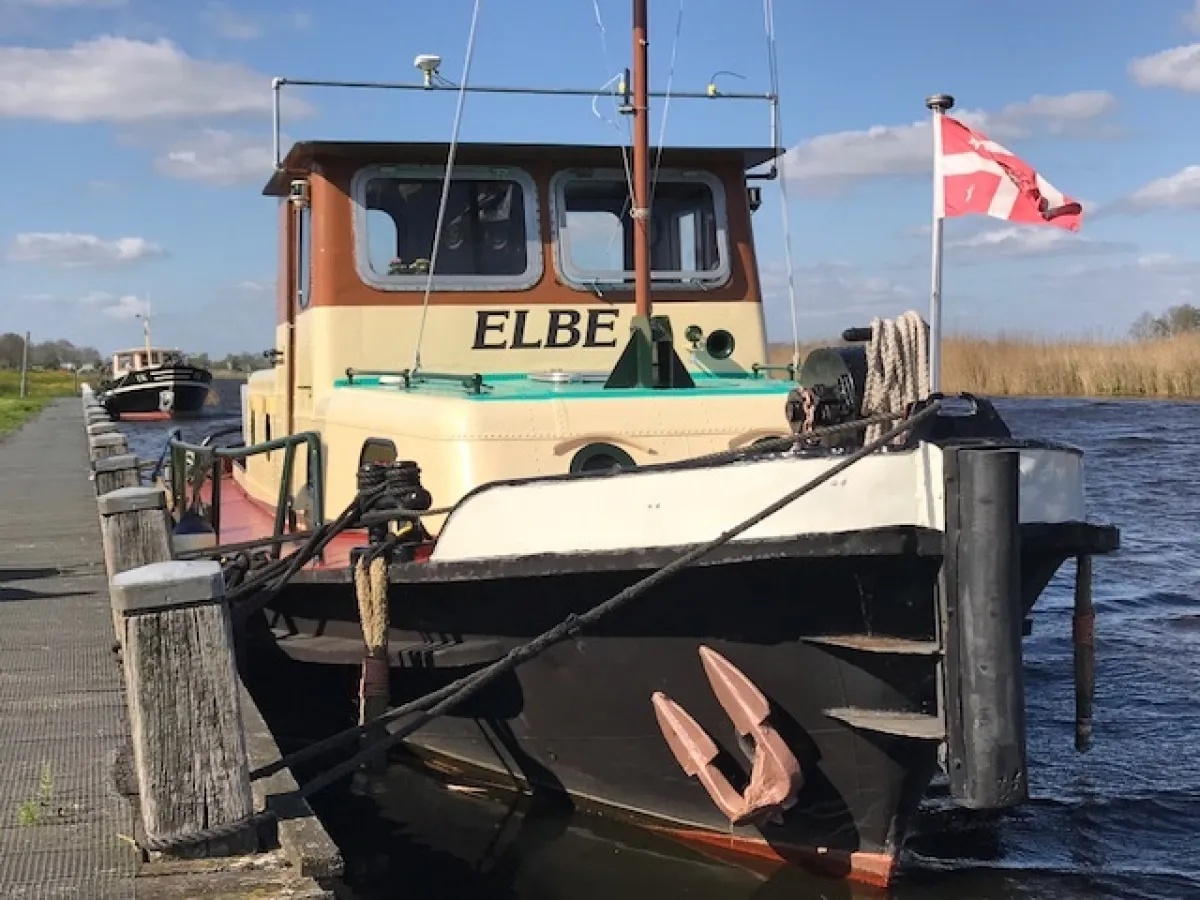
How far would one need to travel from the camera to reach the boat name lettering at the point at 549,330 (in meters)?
7.41

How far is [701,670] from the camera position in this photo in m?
5.00

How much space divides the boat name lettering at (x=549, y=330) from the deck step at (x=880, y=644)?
3.11 m

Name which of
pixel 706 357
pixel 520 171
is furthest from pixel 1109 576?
pixel 520 171

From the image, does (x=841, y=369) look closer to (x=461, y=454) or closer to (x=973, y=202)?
(x=973, y=202)

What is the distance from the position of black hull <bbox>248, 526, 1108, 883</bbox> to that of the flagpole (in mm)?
762

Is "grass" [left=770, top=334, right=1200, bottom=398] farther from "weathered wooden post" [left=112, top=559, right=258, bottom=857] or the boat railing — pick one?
"weathered wooden post" [left=112, top=559, right=258, bottom=857]

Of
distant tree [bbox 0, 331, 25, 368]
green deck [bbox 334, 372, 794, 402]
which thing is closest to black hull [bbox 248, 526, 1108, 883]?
green deck [bbox 334, 372, 794, 402]

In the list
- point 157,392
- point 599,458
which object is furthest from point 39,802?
point 157,392

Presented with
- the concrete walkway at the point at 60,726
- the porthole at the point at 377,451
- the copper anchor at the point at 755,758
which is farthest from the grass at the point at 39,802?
the copper anchor at the point at 755,758

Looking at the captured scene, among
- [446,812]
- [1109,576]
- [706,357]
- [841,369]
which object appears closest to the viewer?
[841,369]

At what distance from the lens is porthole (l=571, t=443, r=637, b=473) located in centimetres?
575

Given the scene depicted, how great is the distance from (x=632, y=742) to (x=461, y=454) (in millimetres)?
1369

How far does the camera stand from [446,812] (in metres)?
6.24

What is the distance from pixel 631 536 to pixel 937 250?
5.47 feet
